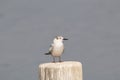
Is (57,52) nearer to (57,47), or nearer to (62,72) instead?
(57,47)

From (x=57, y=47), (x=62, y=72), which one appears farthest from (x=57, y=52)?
(x=62, y=72)

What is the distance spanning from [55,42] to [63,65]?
16.3 feet

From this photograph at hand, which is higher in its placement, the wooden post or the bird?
the bird

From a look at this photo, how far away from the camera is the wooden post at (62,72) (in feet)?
17.3

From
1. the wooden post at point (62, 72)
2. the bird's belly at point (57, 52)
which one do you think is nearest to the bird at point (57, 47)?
the bird's belly at point (57, 52)

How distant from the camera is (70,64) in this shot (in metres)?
5.53

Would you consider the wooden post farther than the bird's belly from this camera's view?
No

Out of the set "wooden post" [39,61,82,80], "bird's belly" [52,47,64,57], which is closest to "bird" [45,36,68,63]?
"bird's belly" [52,47,64,57]

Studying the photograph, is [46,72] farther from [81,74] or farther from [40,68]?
[81,74]

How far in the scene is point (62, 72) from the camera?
5.34 meters

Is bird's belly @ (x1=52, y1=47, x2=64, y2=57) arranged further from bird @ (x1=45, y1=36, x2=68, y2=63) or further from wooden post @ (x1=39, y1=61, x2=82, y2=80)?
wooden post @ (x1=39, y1=61, x2=82, y2=80)

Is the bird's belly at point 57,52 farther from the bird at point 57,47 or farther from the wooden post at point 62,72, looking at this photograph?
the wooden post at point 62,72

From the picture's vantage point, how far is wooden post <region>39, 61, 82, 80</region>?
5273 mm

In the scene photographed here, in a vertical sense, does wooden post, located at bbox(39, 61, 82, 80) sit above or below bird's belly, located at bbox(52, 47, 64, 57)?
below
